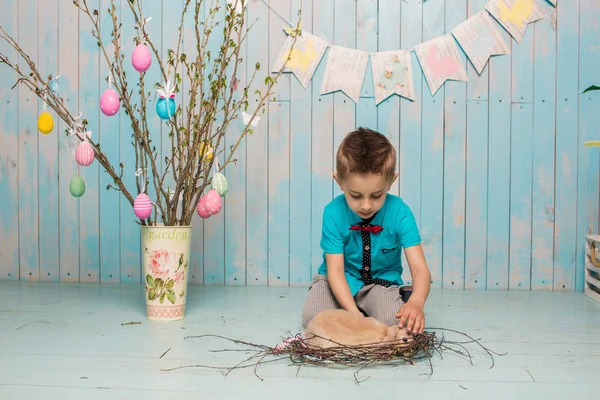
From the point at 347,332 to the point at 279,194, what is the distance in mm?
1133

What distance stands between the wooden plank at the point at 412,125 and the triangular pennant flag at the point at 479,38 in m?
0.16

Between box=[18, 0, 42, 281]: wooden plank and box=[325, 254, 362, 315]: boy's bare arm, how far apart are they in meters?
1.43

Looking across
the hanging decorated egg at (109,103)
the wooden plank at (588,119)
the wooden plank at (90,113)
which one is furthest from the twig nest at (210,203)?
the wooden plank at (588,119)

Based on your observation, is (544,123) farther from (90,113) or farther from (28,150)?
(28,150)

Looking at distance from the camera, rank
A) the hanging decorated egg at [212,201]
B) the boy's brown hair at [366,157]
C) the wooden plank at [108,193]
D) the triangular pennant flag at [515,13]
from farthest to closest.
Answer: the wooden plank at [108,193] → the triangular pennant flag at [515,13] → the hanging decorated egg at [212,201] → the boy's brown hair at [366,157]

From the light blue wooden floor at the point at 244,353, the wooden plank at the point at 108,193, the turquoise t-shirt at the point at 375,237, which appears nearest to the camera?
the light blue wooden floor at the point at 244,353

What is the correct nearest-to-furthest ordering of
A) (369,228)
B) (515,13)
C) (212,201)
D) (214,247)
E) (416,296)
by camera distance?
1. (416,296)
2. (369,228)
3. (212,201)
4. (515,13)
5. (214,247)

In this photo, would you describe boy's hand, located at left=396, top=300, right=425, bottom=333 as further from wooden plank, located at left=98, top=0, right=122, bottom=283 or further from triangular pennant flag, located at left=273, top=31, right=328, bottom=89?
wooden plank, located at left=98, top=0, right=122, bottom=283

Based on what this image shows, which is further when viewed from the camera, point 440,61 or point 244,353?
point 440,61

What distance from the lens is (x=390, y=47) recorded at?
2.39 m

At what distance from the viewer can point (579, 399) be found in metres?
1.10

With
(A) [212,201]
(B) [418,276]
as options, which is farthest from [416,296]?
(A) [212,201]

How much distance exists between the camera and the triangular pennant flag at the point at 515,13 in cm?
235

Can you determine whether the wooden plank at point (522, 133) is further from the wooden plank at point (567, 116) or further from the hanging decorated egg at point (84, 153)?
the hanging decorated egg at point (84, 153)
